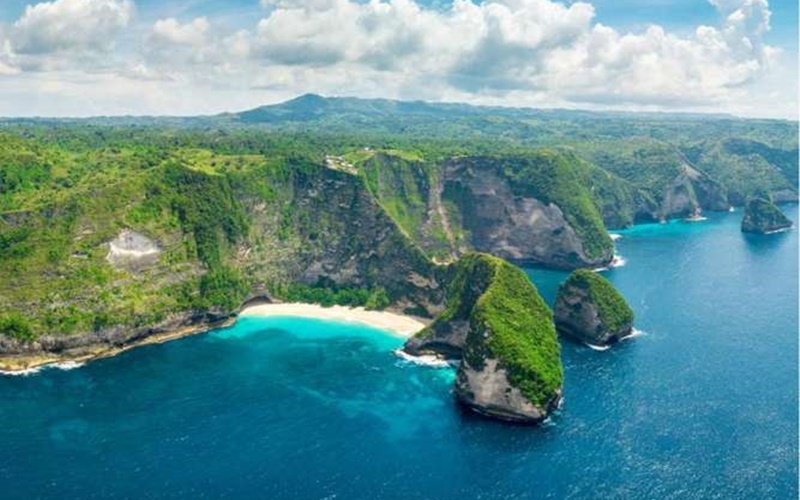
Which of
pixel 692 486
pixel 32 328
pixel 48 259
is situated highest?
pixel 48 259

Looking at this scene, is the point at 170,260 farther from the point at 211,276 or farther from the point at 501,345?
the point at 501,345

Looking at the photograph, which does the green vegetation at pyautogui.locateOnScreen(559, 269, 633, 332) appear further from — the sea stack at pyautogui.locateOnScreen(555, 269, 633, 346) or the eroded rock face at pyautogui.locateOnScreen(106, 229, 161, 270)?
the eroded rock face at pyautogui.locateOnScreen(106, 229, 161, 270)

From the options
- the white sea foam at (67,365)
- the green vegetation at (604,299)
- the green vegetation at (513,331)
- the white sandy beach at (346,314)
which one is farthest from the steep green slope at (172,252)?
the green vegetation at (604,299)

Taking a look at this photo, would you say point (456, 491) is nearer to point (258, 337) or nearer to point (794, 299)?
point (258, 337)

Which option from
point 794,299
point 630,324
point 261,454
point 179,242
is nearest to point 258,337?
point 179,242

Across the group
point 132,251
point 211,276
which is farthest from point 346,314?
point 132,251

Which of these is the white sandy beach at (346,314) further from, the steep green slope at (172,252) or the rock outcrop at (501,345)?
the rock outcrop at (501,345)

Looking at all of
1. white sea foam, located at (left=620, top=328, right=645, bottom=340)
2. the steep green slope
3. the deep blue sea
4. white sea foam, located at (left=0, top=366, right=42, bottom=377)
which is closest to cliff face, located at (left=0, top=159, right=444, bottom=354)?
the steep green slope
